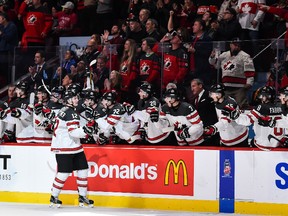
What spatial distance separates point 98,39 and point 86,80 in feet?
2.89

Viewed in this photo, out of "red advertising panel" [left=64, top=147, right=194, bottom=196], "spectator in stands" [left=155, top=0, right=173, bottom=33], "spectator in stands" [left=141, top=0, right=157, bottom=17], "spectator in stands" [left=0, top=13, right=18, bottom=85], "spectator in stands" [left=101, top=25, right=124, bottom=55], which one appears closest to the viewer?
"red advertising panel" [left=64, top=147, right=194, bottom=196]

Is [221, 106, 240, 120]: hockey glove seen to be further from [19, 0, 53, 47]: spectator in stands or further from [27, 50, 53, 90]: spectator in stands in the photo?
[19, 0, 53, 47]: spectator in stands

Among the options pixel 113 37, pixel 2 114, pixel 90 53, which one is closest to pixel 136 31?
pixel 113 37

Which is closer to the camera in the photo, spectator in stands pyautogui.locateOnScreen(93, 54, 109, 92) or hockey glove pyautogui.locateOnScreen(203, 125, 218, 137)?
hockey glove pyautogui.locateOnScreen(203, 125, 218, 137)

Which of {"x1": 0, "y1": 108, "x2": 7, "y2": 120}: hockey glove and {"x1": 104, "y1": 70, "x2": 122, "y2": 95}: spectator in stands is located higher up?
{"x1": 104, "y1": 70, "x2": 122, "y2": 95}: spectator in stands

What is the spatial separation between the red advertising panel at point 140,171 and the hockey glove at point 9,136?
130 cm

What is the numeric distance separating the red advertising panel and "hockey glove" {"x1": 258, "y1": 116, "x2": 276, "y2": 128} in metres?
0.98

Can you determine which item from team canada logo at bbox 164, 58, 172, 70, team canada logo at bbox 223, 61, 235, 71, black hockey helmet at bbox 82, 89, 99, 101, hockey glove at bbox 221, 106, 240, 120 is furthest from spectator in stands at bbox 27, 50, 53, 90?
hockey glove at bbox 221, 106, 240, 120

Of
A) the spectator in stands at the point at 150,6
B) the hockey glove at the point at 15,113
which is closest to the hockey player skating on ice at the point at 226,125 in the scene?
the hockey glove at the point at 15,113

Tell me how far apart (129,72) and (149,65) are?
0.36m

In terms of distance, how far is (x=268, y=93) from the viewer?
425 inches

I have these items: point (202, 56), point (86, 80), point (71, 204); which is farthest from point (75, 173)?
point (202, 56)

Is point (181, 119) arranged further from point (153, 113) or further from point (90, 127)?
point (90, 127)

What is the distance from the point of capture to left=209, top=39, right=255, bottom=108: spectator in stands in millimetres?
11586
